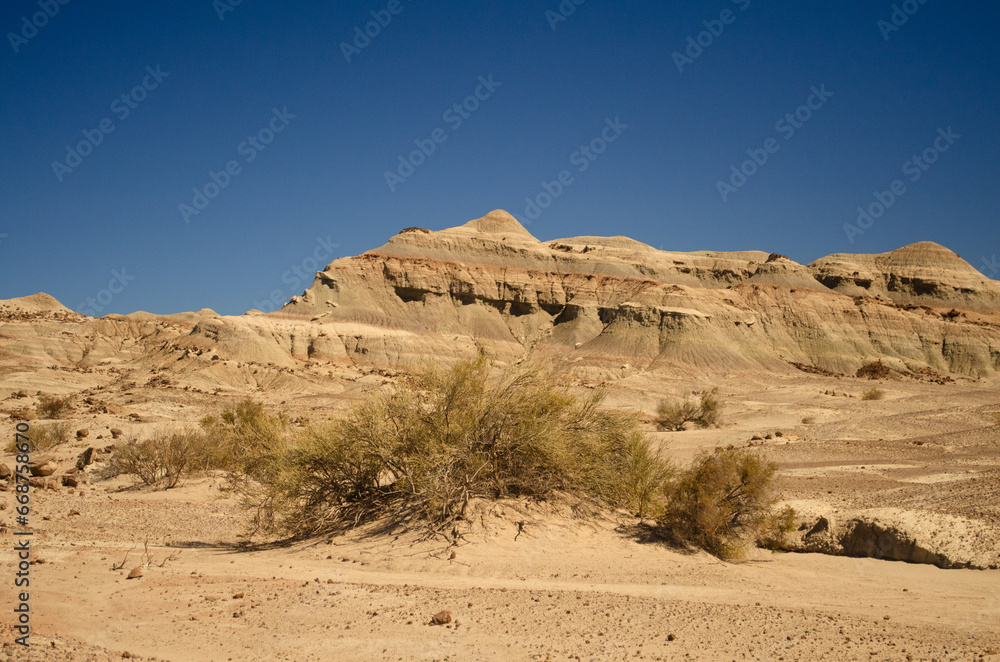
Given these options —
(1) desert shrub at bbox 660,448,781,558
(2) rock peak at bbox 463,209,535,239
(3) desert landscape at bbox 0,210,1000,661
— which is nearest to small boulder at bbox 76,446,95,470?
(3) desert landscape at bbox 0,210,1000,661

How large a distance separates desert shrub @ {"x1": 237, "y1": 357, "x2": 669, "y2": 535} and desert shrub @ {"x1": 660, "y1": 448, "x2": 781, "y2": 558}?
0.77 metres

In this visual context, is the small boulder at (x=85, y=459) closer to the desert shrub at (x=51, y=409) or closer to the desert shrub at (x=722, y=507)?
the desert shrub at (x=51, y=409)

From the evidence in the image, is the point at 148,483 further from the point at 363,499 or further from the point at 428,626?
the point at 428,626

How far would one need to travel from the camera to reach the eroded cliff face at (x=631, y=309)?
66.8 metres

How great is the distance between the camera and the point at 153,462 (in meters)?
16.1

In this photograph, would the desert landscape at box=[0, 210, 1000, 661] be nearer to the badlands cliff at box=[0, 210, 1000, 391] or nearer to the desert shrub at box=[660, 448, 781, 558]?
the desert shrub at box=[660, 448, 781, 558]

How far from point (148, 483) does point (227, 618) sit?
10334 mm

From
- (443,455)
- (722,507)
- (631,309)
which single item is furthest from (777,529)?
(631,309)

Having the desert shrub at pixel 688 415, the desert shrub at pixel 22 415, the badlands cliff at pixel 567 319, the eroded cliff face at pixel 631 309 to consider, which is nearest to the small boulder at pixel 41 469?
the desert shrub at pixel 22 415

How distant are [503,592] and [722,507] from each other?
386 centimetres

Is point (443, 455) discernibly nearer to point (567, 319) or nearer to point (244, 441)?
point (244, 441)

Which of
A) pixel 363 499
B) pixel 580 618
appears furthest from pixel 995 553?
pixel 363 499

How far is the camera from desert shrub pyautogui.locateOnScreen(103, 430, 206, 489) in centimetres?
1596

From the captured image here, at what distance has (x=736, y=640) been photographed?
6543 millimetres
